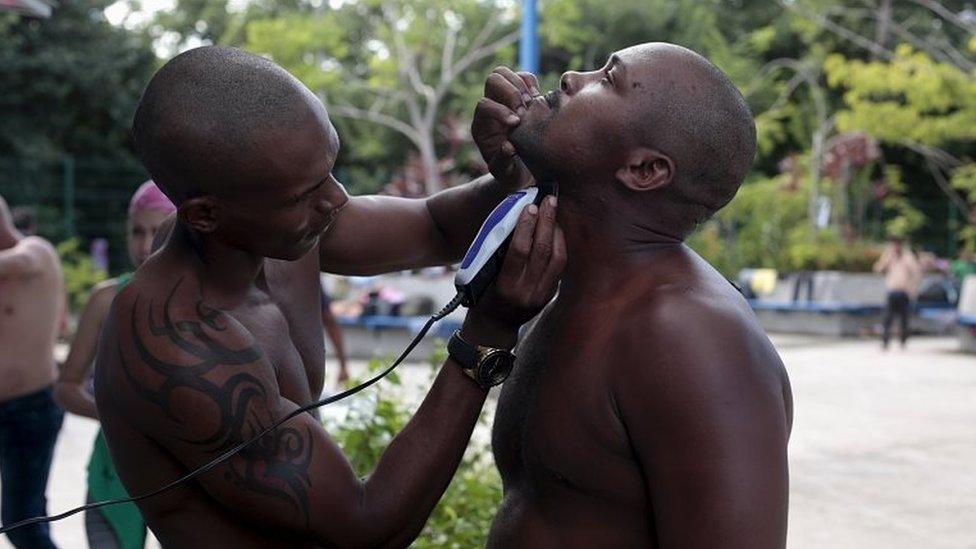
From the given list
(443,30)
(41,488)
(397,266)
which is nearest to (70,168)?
(443,30)

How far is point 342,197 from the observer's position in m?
1.83

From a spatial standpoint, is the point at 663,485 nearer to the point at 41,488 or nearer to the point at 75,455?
the point at 41,488

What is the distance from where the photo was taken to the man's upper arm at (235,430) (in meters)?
1.73

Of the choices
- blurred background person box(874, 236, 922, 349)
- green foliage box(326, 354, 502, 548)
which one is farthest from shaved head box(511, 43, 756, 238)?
blurred background person box(874, 236, 922, 349)

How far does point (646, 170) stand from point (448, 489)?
269 centimetres

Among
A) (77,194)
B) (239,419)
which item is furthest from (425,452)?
(77,194)

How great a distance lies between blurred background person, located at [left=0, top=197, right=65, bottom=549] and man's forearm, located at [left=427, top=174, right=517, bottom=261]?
9.27ft

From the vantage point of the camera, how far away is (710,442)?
1.43 meters

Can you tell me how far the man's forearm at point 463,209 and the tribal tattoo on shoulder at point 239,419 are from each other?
0.60m

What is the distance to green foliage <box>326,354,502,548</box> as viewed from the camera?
394 centimetres

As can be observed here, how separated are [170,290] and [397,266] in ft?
2.00

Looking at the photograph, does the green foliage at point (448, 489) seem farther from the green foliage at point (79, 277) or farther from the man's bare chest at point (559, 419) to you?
the green foliage at point (79, 277)

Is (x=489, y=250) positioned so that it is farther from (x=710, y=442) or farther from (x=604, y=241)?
(x=710, y=442)

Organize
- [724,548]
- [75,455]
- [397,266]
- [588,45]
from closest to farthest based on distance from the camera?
Result: [724,548], [397,266], [75,455], [588,45]
